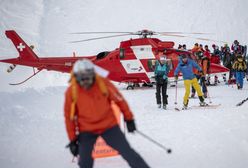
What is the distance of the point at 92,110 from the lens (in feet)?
13.3

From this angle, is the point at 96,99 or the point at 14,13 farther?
the point at 14,13

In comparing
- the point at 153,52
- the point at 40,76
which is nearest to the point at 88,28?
the point at 40,76

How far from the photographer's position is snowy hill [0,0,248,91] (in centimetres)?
4438

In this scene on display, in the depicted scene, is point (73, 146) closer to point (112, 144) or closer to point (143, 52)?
point (112, 144)

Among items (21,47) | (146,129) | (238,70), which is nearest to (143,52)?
(238,70)

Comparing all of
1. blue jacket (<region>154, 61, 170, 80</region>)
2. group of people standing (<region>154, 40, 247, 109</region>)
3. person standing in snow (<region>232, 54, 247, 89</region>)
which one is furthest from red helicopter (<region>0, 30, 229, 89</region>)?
blue jacket (<region>154, 61, 170, 80</region>)

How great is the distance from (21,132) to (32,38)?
133ft

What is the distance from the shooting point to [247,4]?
48.8 m

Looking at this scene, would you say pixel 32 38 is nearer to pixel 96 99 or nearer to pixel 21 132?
pixel 21 132

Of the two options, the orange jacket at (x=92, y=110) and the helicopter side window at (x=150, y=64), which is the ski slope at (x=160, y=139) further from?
the helicopter side window at (x=150, y=64)

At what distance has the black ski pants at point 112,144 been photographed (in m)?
4.09

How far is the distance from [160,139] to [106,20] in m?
44.6

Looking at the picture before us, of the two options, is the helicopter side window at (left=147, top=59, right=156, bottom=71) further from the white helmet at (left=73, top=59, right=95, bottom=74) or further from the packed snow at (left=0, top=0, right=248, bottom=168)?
the white helmet at (left=73, top=59, right=95, bottom=74)

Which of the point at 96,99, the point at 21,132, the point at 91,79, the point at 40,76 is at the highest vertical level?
the point at 91,79
